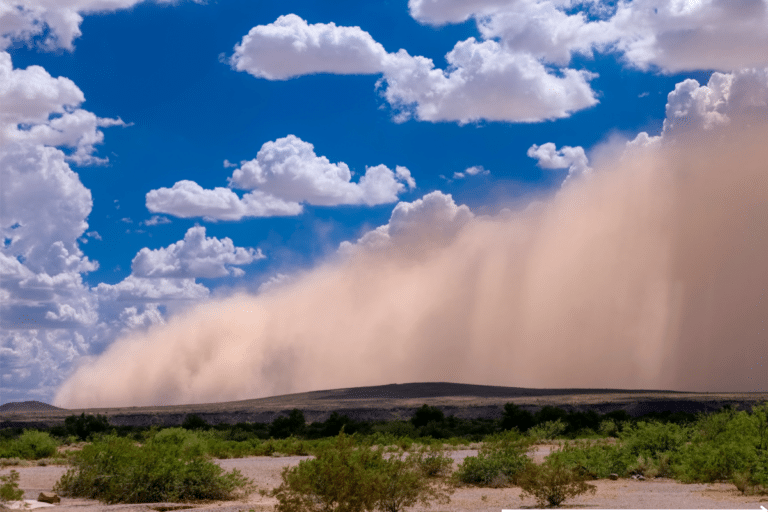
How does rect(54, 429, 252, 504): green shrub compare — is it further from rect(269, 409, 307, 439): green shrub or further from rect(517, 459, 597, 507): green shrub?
rect(269, 409, 307, 439): green shrub

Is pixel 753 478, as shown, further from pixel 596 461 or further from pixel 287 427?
pixel 287 427

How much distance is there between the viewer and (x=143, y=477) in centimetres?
2561

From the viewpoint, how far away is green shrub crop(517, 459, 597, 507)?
74.6ft

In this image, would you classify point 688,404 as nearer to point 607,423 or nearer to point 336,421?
point 607,423

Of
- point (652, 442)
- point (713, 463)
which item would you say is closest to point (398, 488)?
point (713, 463)

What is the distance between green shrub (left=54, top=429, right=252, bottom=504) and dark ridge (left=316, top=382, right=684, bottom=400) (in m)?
121

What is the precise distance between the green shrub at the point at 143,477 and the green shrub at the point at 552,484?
9.96 meters

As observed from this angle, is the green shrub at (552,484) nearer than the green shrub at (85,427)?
Yes

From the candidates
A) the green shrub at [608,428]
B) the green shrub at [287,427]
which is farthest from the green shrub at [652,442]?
the green shrub at [287,427]

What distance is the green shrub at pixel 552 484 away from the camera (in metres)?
22.7

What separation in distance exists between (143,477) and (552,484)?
12.7 metres

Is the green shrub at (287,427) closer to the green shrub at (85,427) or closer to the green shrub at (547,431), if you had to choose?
the green shrub at (85,427)

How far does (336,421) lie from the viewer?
65562 mm

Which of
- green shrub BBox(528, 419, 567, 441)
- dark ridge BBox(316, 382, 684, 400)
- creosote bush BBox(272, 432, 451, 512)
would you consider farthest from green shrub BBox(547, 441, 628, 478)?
dark ridge BBox(316, 382, 684, 400)
